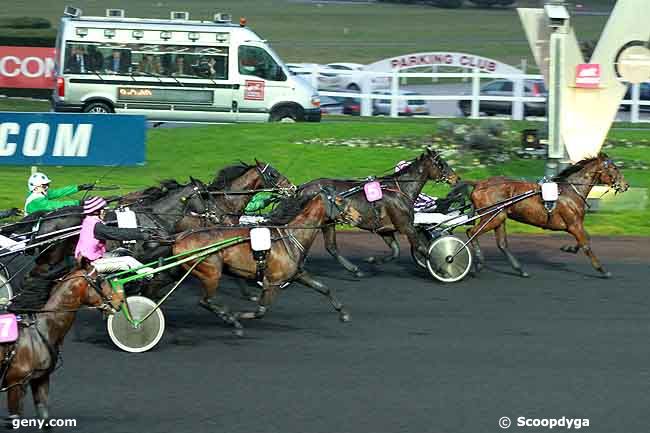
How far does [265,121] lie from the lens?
82.4ft

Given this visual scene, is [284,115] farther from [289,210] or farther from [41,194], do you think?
[289,210]

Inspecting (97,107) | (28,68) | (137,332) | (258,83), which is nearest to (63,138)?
(97,107)

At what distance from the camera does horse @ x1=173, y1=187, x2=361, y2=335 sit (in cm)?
1045

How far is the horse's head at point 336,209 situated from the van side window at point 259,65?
564 inches

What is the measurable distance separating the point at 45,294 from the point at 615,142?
1579 cm

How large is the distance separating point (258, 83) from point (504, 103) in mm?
6697

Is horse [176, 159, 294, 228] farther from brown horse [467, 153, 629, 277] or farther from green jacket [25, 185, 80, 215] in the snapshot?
brown horse [467, 153, 629, 277]

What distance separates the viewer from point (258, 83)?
25.0m

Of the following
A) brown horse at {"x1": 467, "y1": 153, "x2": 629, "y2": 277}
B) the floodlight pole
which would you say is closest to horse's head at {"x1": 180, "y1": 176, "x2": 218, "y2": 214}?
brown horse at {"x1": 467, "y1": 153, "x2": 629, "y2": 277}

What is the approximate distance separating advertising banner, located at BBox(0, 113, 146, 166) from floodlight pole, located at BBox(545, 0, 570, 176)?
668cm

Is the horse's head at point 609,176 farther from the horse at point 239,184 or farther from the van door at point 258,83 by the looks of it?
the van door at point 258,83

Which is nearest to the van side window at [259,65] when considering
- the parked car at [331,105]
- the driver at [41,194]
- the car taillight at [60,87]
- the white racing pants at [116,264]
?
the car taillight at [60,87]

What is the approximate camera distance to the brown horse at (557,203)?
13203 mm

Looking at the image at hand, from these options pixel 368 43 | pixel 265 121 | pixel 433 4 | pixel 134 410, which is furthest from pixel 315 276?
pixel 433 4
